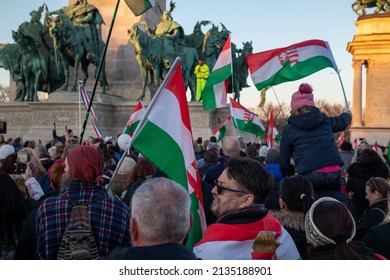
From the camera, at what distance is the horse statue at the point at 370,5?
46562 millimetres

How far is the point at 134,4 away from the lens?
7.77 metres

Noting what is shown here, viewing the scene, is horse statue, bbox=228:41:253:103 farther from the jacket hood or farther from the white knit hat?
the jacket hood

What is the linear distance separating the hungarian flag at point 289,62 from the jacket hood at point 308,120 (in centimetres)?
272

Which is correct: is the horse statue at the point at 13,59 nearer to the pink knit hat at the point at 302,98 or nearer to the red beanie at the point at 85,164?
the pink knit hat at the point at 302,98

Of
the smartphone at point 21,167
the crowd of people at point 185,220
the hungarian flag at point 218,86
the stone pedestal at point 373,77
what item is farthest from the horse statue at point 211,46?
the crowd of people at point 185,220

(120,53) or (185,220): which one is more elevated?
(120,53)

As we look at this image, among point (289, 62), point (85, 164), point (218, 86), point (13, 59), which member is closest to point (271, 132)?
point (218, 86)

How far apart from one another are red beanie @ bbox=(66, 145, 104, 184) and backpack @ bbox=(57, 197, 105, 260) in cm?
20

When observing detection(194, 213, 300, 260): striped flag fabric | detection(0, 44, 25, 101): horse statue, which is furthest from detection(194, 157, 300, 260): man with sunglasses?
detection(0, 44, 25, 101): horse statue

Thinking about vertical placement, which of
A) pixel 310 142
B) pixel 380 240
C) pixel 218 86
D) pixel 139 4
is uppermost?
pixel 139 4

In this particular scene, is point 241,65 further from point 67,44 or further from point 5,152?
point 5,152

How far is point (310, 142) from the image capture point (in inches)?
220

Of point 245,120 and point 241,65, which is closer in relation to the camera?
point 245,120

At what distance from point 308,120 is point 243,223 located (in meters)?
2.31
